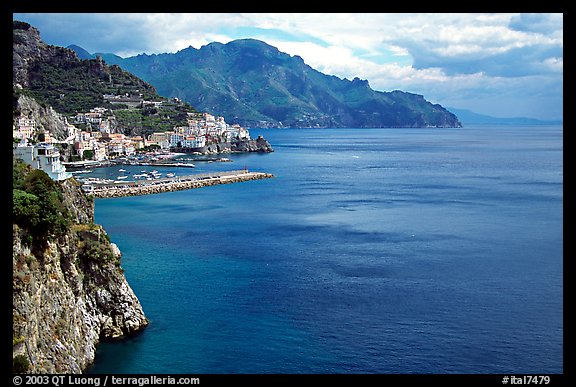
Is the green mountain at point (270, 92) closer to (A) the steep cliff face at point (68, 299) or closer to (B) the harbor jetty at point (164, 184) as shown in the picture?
(B) the harbor jetty at point (164, 184)

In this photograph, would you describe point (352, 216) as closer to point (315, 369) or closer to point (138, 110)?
point (315, 369)

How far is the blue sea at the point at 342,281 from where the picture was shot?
26.1 ft

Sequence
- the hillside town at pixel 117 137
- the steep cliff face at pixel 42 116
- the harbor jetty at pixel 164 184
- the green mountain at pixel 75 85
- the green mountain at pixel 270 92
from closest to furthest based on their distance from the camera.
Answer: the harbor jetty at pixel 164 184 → the hillside town at pixel 117 137 → the steep cliff face at pixel 42 116 → the green mountain at pixel 75 85 → the green mountain at pixel 270 92

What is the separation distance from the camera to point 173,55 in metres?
150

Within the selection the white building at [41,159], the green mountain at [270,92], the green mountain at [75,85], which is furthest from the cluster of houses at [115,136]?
the green mountain at [270,92]

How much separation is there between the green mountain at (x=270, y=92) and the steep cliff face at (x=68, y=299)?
98723mm

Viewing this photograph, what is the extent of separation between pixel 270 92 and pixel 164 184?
339ft

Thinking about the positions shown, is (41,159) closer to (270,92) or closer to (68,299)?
(68,299)

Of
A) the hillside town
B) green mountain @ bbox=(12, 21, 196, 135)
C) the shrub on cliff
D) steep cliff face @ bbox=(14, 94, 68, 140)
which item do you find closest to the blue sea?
the shrub on cliff

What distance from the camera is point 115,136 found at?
39.1m

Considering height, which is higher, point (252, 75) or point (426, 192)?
point (252, 75)

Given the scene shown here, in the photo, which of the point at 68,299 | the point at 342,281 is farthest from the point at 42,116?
the point at 68,299
